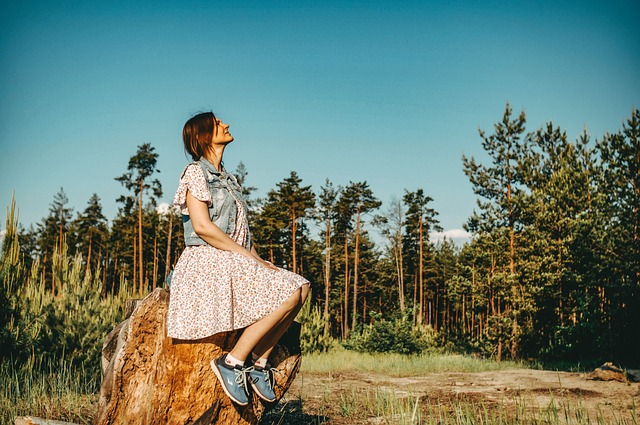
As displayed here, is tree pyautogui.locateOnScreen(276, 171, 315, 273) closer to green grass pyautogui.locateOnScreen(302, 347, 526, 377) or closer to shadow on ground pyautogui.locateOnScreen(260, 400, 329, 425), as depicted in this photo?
green grass pyautogui.locateOnScreen(302, 347, 526, 377)

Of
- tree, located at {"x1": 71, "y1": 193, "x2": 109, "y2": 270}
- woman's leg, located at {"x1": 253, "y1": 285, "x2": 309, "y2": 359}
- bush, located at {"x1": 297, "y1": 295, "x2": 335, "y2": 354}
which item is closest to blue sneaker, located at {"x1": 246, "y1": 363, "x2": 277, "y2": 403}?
woman's leg, located at {"x1": 253, "y1": 285, "x2": 309, "y2": 359}

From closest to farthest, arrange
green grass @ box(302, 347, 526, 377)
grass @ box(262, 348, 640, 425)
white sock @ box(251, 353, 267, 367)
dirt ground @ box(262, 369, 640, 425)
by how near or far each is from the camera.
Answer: white sock @ box(251, 353, 267, 367)
grass @ box(262, 348, 640, 425)
dirt ground @ box(262, 369, 640, 425)
green grass @ box(302, 347, 526, 377)

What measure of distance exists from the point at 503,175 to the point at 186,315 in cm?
1838

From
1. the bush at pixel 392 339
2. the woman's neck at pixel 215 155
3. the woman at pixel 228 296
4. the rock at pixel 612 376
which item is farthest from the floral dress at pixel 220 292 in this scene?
the bush at pixel 392 339

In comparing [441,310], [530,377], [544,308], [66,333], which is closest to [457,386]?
[530,377]

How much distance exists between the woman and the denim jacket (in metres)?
0.01

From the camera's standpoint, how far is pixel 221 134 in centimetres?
356

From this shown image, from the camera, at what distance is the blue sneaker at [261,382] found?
3.12m

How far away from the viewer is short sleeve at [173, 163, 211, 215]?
325cm

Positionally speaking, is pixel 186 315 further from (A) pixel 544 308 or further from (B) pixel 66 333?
(A) pixel 544 308

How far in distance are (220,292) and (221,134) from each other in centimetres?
124

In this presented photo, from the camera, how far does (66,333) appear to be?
7.59 meters

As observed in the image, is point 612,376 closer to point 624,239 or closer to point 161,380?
point 624,239

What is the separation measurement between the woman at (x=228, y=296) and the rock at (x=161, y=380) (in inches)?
6.6
